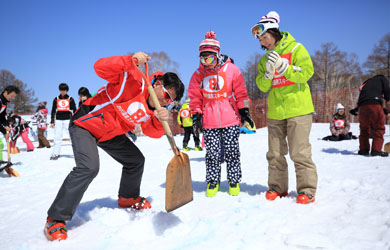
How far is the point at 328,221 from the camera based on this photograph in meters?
2.18

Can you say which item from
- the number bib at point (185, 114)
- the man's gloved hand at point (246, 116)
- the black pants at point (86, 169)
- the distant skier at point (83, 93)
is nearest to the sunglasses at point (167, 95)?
the black pants at point (86, 169)

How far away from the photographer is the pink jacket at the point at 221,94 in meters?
3.18

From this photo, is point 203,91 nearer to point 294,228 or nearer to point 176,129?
point 294,228

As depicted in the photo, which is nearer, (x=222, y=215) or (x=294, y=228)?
(x=294, y=228)

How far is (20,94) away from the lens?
35.7m

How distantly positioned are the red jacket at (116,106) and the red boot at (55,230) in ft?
2.50

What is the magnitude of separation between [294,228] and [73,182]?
71.4 inches

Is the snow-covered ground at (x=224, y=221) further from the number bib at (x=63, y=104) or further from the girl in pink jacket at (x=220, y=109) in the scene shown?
the number bib at (x=63, y=104)

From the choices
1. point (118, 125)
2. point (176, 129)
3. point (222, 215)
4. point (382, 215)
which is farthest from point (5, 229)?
point (176, 129)

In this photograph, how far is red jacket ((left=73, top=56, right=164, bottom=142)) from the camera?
2.27 m

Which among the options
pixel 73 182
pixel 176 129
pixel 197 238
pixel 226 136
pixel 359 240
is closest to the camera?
pixel 359 240

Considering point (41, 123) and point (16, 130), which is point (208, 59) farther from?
point (41, 123)

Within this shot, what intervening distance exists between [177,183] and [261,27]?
5.99ft

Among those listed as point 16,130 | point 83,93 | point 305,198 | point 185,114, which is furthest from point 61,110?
point 305,198
